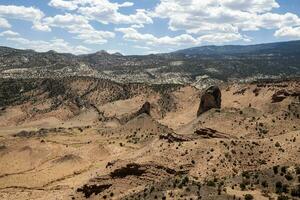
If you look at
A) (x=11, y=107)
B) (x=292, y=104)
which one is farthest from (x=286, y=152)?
(x=11, y=107)

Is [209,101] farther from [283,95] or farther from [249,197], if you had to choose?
[249,197]

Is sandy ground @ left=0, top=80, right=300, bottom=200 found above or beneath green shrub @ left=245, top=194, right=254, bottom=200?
beneath

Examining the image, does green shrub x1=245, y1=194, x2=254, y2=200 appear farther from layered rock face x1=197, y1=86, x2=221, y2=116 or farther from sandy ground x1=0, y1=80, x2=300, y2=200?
layered rock face x1=197, y1=86, x2=221, y2=116

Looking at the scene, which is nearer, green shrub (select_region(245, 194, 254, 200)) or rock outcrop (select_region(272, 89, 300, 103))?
green shrub (select_region(245, 194, 254, 200))

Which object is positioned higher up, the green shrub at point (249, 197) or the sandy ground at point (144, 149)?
the green shrub at point (249, 197)

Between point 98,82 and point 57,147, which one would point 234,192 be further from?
point 98,82

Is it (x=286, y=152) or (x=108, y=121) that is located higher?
(x=286, y=152)

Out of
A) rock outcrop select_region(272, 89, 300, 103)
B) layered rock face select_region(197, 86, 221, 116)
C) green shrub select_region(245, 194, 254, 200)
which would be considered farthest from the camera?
layered rock face select_region(197, 86, 221, 116)

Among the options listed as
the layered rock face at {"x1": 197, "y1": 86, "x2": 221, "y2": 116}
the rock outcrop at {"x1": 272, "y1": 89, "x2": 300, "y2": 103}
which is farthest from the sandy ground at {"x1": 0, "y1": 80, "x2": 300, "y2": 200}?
the layered rock face at {"x1": 197, "y1": 86, "x2": 221, "y2": 116}

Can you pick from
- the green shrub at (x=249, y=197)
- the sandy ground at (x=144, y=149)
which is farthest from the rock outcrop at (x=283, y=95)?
the green shrub at (x=249, y=197)

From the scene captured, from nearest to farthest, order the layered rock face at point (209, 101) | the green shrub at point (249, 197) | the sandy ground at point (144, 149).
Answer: the green shrub at point (249, 197), the sandy ground at point (144, 149), the layered rock face at point (209, 101)

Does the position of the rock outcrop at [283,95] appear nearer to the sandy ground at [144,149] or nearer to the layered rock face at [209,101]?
the sandy ground at [144,149]
